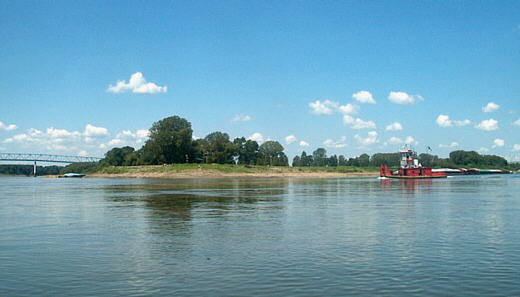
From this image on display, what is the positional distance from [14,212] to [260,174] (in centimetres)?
14678

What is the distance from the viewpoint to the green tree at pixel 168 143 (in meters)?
188

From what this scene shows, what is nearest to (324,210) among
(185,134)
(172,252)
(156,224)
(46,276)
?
(156,224)

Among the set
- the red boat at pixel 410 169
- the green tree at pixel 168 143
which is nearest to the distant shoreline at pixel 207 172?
the green tree at pixel 168 143

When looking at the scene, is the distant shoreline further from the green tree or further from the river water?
the river water

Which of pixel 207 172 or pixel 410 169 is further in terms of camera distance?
pixel 207 172

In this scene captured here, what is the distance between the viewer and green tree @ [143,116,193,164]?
188m

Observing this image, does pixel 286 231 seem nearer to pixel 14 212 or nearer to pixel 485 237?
pixel 485 237

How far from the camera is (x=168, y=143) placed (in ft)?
612

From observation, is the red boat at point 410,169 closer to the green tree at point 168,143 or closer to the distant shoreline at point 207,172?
the distant shoreline at point 207,172

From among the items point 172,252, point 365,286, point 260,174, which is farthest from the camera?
point 260,174

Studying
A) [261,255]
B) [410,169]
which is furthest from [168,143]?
[261,255]

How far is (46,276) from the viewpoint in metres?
15.6

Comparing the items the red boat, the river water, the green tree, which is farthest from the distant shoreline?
the river water

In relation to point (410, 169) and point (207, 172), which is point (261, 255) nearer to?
point (410, 169)
